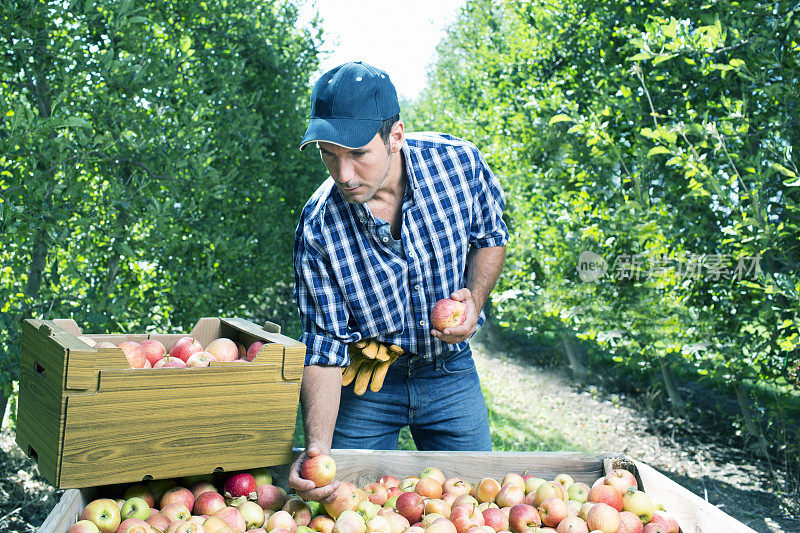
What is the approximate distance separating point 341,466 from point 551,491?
0.65m

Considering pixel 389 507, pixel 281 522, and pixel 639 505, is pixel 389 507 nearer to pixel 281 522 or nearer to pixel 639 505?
pixel 281 522

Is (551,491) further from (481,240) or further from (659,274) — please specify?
(659,274)

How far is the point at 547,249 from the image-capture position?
5.80m

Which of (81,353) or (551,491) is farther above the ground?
(81,353)

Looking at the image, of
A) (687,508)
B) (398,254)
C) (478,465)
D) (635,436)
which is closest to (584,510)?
(687,508)

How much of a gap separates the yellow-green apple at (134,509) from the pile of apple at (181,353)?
378 mm

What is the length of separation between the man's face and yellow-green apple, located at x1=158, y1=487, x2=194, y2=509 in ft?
3.19

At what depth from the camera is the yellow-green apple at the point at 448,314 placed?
2.23 metres

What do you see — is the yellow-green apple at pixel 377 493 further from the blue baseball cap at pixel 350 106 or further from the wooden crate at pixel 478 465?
the blue baseball cap at pixel 350 106

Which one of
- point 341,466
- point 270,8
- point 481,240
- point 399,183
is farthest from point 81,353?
point 270,8

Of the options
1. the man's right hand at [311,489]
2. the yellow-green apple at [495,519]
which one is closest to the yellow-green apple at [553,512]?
the yellow-green apple at [495,519]

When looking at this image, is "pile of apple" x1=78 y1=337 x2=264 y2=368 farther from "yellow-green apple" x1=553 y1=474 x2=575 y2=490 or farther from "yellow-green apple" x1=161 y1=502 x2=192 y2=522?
"yellow-green apple" x1=553 y1=474 x2=575 y2=490

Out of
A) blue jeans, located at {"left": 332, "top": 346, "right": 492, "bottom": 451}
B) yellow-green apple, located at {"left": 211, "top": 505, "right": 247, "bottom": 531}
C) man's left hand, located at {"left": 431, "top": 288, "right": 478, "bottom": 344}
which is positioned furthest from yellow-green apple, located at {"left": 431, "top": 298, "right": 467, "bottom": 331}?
yellow-green apple, located at {"left": 211, "top": 505, "right": 247, "bottom": 531}

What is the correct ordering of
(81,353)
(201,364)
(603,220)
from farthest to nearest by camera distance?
(603,220) < (201,364) < (81,353)
